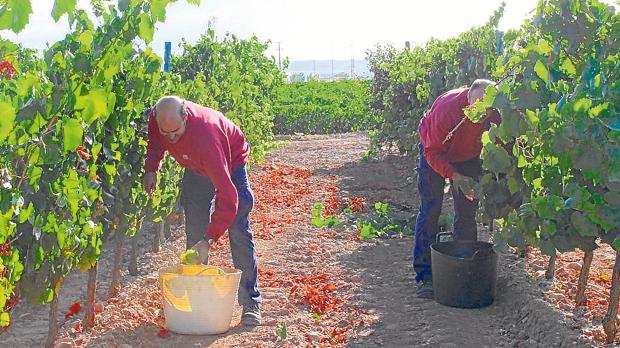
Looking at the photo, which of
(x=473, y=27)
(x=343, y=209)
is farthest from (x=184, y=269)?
(x=473, y=27)

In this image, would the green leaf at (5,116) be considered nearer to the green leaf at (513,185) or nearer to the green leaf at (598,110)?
the green leaf at (598,110)

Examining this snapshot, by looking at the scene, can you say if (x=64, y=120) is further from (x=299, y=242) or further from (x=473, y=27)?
(x=473, y=27)

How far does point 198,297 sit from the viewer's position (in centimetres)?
506

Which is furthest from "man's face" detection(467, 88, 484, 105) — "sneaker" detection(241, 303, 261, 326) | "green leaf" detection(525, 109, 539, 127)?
"sneaker" detection(241, 303, 261, 326)

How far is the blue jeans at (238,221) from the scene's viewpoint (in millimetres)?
Result: 5559

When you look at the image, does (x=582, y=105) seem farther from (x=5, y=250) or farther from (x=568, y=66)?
(x=5, y=250)

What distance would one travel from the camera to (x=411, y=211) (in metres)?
9.95

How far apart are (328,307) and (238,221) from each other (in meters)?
1.06

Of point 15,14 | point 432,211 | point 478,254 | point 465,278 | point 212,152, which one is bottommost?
point 465,278

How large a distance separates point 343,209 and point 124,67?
5015mm

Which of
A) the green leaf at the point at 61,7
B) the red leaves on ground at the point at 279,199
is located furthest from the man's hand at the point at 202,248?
the red leaves on ground at the point at 279,199

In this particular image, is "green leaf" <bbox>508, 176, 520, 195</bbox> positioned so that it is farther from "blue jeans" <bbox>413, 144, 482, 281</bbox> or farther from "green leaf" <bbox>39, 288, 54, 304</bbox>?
"green leaf" <bbox>39, 288, 54, 304</bbox>

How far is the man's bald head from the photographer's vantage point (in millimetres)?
4980

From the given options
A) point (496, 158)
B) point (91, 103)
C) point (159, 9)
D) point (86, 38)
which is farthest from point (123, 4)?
point (496, 158)
